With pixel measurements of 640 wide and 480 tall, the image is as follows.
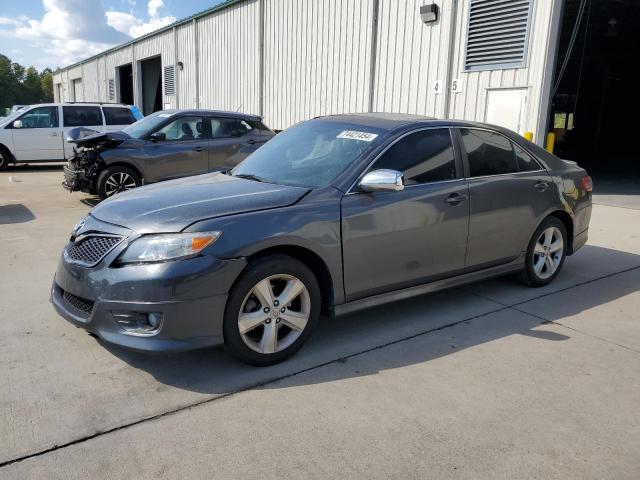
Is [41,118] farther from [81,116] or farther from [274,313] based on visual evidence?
[274,313]

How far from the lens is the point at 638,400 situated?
3293 mm

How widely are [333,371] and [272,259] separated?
836 millimetres

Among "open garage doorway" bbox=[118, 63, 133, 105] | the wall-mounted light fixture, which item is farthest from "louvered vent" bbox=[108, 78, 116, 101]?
the wall-mounted light fixture

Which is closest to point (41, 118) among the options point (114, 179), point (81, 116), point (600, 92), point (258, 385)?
point (81, 116)

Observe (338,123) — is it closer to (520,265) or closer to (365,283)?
(365,283)

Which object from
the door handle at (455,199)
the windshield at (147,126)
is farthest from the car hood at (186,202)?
the windshield at (147,126)

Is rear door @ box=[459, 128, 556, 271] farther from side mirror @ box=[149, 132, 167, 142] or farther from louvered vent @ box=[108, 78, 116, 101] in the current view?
louvered vent @ box=[108, 78, 116, 101]

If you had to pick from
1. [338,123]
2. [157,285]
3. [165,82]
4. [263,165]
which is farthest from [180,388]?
[165,82]

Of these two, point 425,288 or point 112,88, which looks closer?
point 425,288

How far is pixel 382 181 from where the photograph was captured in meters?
3.72

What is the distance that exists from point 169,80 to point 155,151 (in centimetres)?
1813

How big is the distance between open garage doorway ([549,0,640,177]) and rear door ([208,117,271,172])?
12.0m

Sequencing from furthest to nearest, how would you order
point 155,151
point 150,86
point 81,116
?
point 150,86 < point 81,116 < point 155,151

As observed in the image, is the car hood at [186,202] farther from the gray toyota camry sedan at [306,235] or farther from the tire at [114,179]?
the tire at [114,179]
